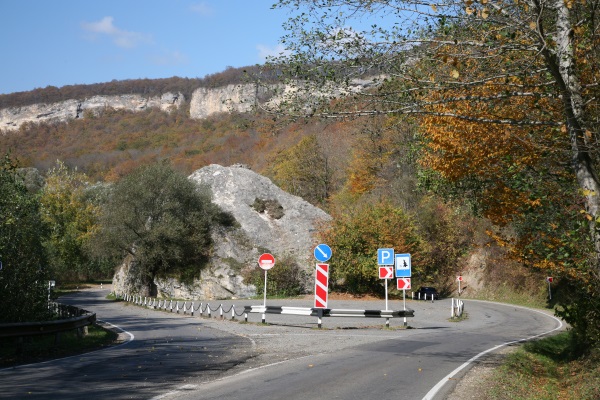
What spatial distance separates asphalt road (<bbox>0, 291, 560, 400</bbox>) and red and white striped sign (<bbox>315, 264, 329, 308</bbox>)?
1.36 metres

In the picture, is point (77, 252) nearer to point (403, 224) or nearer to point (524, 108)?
point (403, 224)

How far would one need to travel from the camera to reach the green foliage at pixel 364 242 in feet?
155

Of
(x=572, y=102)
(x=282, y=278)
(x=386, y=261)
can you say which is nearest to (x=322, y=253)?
(x=386, y=261)

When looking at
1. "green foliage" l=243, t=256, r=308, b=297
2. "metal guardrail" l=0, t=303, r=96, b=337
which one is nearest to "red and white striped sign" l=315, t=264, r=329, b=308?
"metal guardrail" l=0, t=303, r=96, b=337

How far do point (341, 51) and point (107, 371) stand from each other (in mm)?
7199

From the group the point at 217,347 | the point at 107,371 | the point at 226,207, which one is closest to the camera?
the point at 107,371

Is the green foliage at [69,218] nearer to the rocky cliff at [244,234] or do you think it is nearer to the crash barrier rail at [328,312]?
the rocky cliff at [244,234]

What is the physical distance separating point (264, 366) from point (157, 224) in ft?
129

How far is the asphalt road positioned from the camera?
959cm

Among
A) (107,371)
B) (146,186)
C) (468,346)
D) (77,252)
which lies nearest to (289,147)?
(77,252)

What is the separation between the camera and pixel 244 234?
174 feet

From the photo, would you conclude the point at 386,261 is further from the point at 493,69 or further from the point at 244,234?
the point at 244,234

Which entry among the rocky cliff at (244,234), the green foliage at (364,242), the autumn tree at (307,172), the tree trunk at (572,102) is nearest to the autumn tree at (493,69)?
the tree trunk at (572,102)

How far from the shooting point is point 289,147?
281ft
